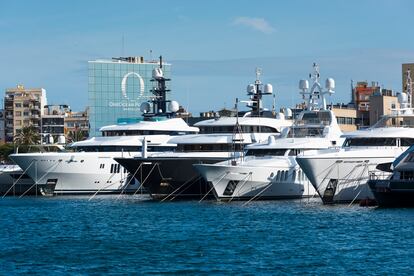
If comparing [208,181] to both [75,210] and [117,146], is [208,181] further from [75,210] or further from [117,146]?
[117,146]

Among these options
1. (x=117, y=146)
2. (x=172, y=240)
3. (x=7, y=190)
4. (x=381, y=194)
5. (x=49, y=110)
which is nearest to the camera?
(x=172, y=240)

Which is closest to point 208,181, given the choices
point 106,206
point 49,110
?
point 106,206

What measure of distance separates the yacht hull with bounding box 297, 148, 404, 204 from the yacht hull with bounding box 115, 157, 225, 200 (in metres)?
9.78

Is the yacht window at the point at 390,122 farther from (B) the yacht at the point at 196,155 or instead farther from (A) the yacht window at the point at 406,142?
(B) the yacht at the point at 196,155

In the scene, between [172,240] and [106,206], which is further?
[106,206]

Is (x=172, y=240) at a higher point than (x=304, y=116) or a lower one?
lower

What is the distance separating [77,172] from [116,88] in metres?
64.3

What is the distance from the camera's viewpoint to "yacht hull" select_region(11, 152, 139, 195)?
279 ft

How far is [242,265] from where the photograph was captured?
4034cm

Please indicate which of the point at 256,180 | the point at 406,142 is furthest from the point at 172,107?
the point at 406,142

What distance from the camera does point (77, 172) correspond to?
8525cm

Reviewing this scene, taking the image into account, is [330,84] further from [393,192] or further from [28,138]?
[28,138]

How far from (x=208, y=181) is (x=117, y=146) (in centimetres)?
1820

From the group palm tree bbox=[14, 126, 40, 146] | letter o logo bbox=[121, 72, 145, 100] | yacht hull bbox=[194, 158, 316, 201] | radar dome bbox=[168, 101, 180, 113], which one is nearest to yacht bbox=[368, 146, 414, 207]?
yacht hull bbox=[194, 158, 316, 201]
